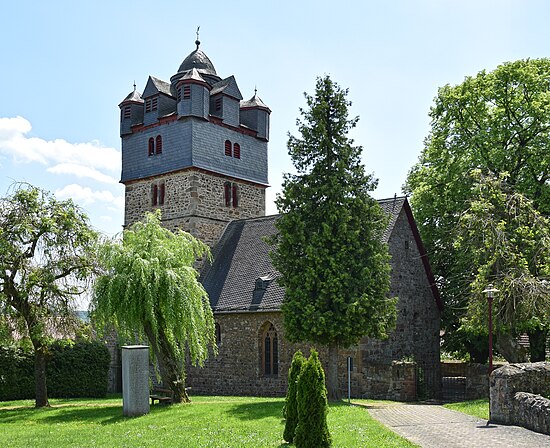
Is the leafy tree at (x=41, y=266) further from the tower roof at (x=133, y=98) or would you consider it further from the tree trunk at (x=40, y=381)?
the tower roof at (x=133, y=98)

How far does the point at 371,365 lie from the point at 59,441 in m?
12.3

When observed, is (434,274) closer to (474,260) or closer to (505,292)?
(474,260)

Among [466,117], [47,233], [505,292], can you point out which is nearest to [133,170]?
[47,233]

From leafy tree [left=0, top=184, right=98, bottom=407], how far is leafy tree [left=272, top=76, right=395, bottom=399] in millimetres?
6280

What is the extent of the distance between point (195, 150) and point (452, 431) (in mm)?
20968

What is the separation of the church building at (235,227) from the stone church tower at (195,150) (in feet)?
0.18

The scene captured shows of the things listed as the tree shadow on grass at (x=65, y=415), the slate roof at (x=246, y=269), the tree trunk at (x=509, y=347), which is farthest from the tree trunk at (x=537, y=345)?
the tree shadow on grass at (x=65, y=415)

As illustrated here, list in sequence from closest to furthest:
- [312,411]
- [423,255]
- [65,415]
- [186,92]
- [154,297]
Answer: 1. [312,411]
2. [65,415]
3. [154,297]
4. [423,255]
5. [186,92]

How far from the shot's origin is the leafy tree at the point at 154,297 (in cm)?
1889

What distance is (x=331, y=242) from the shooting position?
20688 mm

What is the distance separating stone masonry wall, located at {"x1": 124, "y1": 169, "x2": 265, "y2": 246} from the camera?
104 ft

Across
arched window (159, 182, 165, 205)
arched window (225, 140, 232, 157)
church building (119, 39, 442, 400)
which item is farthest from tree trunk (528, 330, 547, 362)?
arched window (159, 182, 165, 205)

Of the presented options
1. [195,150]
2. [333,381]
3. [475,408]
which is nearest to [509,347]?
[475,408]

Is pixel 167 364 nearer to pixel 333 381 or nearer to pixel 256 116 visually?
pixel 333 381
